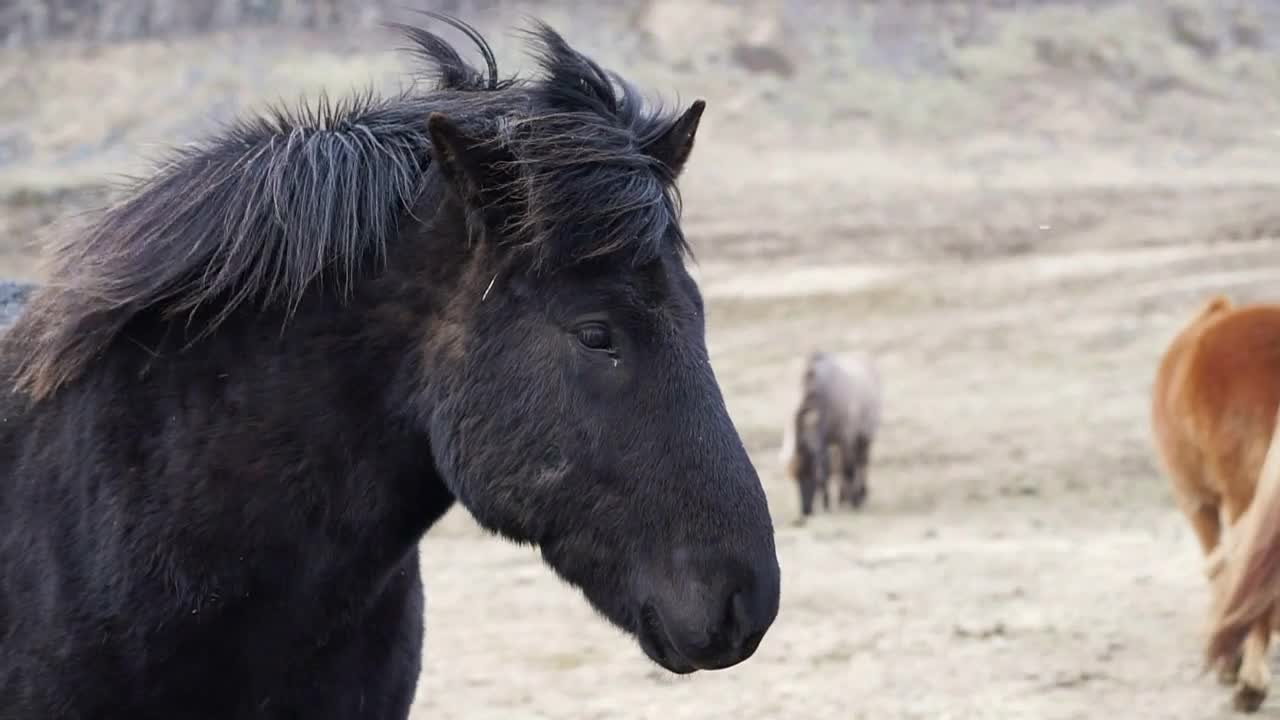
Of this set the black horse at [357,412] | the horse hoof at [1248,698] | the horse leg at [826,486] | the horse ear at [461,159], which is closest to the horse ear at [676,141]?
the black horse at [357,412]

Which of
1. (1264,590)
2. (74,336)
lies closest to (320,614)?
(74,336)

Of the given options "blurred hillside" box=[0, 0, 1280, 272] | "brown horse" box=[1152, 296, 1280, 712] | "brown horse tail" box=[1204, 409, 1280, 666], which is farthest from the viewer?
"blurred hillside" box=[0, 0, 1280, 272]

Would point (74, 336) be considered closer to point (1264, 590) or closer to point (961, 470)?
point (1264, 590)

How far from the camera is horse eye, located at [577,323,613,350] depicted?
2451mm

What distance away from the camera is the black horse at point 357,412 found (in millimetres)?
2430

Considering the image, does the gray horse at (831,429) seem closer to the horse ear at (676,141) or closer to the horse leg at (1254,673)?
the horse leg at (1254,673)

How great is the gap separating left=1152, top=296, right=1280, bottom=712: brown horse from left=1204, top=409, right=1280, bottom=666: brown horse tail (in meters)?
0.43

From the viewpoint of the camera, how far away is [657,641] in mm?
2400

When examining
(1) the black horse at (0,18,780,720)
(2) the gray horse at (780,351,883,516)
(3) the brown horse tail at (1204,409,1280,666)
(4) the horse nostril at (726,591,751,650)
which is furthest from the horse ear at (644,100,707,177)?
(2) the gray horse at (780,351,883,516)

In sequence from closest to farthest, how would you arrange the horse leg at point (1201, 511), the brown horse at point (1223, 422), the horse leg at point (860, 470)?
1. the brown horse at point (1223, 422)
2. the horse leg at point (1201, 511)
3. the horse leg at point (860, 470)

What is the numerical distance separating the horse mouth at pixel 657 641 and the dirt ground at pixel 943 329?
119 inches

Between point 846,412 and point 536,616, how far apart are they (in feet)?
18.5

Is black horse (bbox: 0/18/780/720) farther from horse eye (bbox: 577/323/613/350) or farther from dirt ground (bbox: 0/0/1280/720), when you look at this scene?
dirt ground (bbox: 0/0/1280/720)

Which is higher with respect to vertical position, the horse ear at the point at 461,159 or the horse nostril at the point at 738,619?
the horse ear at the point at 461,159
